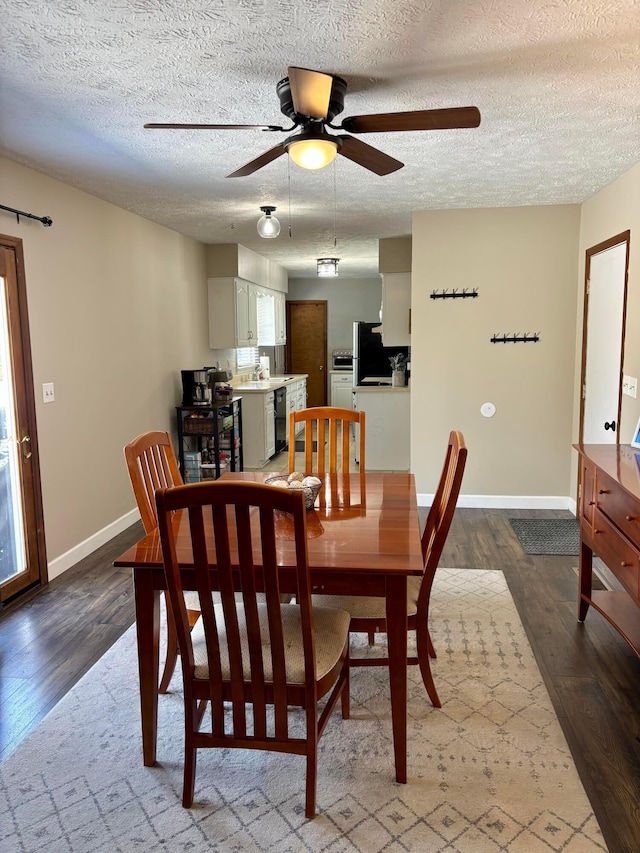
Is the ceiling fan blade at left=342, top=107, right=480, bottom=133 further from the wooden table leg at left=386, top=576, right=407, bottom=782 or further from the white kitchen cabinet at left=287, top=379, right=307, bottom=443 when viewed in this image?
the white kitchen cabinet at left=287, top=379, right=307, bottom=443

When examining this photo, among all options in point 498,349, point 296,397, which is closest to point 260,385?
point 296,397

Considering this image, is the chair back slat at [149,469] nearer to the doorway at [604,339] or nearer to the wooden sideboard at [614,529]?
the wooden sideboard at [614,529]

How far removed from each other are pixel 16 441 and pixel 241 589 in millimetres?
2293

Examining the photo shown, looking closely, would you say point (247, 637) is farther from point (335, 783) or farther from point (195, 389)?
point (195, 389)

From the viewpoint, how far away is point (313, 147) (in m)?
2.23

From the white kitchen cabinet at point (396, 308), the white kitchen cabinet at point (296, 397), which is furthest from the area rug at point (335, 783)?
the white kitchen cabinet at point (296, 397)

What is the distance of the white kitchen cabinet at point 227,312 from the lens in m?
6.58

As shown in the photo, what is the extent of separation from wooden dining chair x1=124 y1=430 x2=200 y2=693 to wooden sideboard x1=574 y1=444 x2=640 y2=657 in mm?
1696

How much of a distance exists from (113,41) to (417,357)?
3486mm

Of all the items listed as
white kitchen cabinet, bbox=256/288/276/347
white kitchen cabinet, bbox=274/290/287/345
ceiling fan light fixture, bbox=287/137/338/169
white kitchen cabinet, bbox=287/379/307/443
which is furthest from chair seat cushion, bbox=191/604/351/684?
white kitchen cabinet, bbox=274/290/287/345

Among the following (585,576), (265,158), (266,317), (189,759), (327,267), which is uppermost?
(327,267)

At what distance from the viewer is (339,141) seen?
2295 mm

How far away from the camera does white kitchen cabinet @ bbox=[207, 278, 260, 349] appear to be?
259 inches

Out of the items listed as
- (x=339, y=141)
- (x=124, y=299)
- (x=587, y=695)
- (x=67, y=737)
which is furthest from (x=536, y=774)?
(x=124, y=299)
